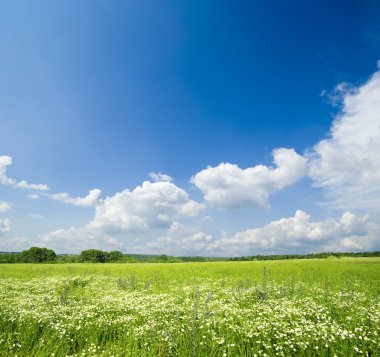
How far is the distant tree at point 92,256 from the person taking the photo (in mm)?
127250

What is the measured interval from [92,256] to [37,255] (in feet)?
84.0

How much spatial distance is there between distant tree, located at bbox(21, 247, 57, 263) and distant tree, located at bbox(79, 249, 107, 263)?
1370 centimetres

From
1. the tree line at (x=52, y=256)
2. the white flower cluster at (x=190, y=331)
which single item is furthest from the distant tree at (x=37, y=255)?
the white flower cluster at (x=190, y=331)

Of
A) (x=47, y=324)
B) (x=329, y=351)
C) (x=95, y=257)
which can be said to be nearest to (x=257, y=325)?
(x=329, y=351)

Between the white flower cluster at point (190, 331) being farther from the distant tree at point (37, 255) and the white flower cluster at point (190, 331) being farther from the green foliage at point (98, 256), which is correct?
the distant tree at point (37, 255)

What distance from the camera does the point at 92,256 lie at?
419ft

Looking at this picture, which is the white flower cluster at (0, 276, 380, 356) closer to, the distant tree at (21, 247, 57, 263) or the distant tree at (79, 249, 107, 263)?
the distant tree at (21, 247, 57, 263)

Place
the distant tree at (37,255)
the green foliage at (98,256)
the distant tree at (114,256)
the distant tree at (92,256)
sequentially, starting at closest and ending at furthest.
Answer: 1. the distant tree at (37,255)
2. the green foliage at (98,256)
3. the distant tree at (92,256)
4. the distant tree at (114,256)

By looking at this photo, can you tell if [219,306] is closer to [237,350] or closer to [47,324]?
[237,350]

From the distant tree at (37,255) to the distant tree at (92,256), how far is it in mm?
13703

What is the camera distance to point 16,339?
7.61 meters

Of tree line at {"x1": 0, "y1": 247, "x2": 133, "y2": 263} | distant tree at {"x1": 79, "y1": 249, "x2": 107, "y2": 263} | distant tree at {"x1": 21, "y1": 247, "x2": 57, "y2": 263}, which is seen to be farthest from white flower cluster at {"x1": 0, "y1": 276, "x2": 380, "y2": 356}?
distant tree at {"x1": 79, "y1": 249, "x2": 107, "y2": 263}

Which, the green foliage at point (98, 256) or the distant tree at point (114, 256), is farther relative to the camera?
the distant tree at point (114, 256)

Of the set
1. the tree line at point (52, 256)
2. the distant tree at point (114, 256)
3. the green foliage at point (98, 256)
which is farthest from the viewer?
the distant tree at point (114, 256)
